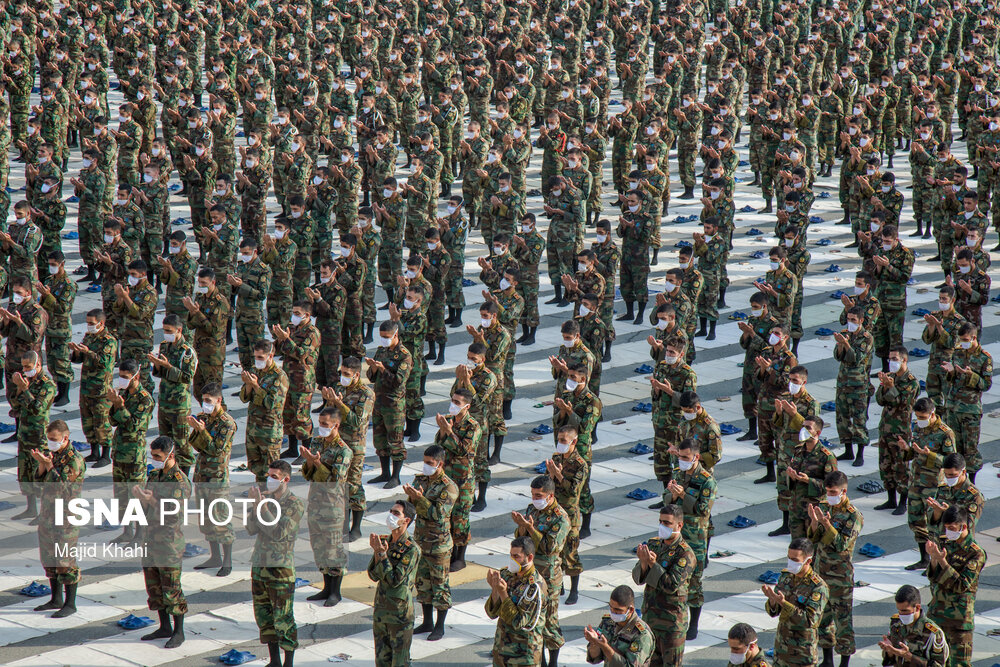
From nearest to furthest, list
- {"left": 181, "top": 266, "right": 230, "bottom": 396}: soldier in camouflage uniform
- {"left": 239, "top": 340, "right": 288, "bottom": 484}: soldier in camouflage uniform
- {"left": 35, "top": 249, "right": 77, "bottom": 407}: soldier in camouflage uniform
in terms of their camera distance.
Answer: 1. {"left": 239, "top": 340, "right": 288, "bottom": 484}: soldier in camouflage uniform
2. {"left": 181, "top": 266, "right": 230, "bottom": 396}: soldier in camouflage uniform
3. {"left": 35, "top": 249, "right": 77, "bottom": 407}: soldier in camouflage uniform

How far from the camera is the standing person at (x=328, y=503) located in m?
13.8

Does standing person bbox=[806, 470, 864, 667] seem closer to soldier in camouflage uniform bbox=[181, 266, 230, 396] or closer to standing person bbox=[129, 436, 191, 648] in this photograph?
standing person bbox=[129, 436, 191, 648]

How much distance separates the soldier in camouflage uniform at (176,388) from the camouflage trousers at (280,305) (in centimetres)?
351

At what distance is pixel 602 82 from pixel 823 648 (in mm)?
19373

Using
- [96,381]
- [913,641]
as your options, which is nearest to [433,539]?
[913,641]

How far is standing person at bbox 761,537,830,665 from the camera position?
11.3 meters

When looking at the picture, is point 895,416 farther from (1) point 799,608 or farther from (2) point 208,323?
(2) point 208,323

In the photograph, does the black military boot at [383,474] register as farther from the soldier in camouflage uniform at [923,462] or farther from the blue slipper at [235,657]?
the soldier in camouflage uniform at [923,462]

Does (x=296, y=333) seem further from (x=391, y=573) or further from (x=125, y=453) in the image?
(x=391, y=573)

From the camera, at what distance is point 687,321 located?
60.9 ft

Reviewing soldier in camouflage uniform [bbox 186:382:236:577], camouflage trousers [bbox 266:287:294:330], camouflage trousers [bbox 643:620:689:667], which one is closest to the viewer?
camouflage trousers [bbox 643:620:689:667]

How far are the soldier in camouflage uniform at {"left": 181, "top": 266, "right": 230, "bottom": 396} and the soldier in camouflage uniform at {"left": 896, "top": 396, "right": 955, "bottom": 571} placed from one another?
28.1 ft

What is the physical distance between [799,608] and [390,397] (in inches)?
250

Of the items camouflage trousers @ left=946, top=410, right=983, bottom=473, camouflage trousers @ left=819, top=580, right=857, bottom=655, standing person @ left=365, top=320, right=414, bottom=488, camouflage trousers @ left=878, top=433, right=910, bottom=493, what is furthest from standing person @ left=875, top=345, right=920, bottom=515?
standing person @ left=365, top=320, right=414, bottom=488
